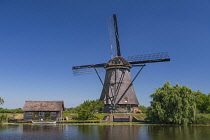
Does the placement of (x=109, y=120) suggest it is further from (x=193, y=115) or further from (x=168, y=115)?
(x=193, y=115)

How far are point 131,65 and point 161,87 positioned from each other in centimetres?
1449

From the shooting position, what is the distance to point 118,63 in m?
53.2

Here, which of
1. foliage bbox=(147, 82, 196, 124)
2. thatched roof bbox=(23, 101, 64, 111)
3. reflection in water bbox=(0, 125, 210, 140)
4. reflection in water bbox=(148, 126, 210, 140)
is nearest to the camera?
reflection in water bbox=(148, 126, 210, 140)

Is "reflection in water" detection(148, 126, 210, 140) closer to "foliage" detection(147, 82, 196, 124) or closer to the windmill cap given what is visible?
"foliage" detection(147, 82, 196, 124)

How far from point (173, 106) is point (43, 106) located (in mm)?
27256

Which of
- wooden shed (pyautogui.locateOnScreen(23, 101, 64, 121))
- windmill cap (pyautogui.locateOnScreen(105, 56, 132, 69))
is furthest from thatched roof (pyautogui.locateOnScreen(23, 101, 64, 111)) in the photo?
windmill cap (pyautogui.locateOnScreen(105, 56, 132, 69))

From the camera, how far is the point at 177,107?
119ft

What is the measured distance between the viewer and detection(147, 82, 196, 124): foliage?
36344mm

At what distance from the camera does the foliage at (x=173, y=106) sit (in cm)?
3634

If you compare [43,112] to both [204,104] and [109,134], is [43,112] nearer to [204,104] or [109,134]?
[109,134]

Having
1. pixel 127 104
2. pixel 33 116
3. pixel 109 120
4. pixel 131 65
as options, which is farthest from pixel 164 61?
pixel 33 116

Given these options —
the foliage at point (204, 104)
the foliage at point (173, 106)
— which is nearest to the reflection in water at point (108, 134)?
the foliage at point (173, 106)

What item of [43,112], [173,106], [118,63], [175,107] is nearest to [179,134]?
[175,107]

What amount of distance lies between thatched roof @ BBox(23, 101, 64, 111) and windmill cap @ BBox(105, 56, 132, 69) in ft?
47.3
